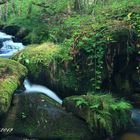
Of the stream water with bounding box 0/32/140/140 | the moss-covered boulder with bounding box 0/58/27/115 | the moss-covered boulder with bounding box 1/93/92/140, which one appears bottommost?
the stream water with bounding box 0/32/140/140

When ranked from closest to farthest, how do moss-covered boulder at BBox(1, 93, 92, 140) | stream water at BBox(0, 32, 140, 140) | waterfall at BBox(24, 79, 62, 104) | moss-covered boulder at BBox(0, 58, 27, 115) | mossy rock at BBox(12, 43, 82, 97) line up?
1. moss-covered boulder at BBox(0, 58, 27, 115)
2. moss-covered boulder at BBox(1, 93, 92, 140)
3. stream water at BBox(0, 32, 140, 140)
4. waterfall at BBox(24, 79, 62, 104)
5. mossy rock at BBox(12, 43, 82, 97)

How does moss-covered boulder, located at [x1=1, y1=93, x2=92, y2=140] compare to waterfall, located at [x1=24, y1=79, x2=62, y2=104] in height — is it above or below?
above

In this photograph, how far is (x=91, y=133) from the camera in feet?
29.1

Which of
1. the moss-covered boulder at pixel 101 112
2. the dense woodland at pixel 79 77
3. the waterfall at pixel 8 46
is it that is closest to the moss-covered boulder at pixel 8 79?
the dense woodland at pixel 79 77

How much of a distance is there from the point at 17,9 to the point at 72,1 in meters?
2.82

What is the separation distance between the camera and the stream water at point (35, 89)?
921 cm

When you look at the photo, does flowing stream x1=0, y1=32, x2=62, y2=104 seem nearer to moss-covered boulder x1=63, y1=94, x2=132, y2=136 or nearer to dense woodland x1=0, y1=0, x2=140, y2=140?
dense woodland x1=0, y1=0, x2=140, y2=140

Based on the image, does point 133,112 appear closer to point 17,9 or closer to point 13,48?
point 13,48

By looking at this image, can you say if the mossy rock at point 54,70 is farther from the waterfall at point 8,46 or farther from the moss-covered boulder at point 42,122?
the waterfall at point 8,46

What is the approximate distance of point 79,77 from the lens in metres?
10.8

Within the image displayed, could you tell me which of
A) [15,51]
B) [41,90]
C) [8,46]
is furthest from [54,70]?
[8,46]

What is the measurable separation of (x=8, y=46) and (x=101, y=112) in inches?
243

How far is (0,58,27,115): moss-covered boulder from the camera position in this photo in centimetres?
856

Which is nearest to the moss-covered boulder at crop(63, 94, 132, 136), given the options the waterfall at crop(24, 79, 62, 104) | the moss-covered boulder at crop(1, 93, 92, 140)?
the moss-covered boulder at crop(1, 93, 92, 140)
